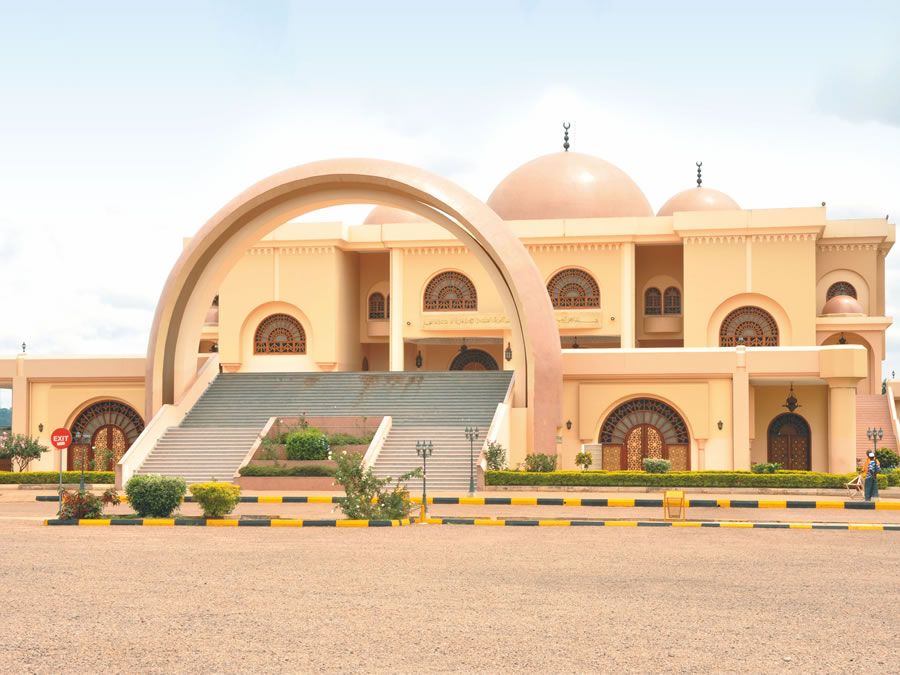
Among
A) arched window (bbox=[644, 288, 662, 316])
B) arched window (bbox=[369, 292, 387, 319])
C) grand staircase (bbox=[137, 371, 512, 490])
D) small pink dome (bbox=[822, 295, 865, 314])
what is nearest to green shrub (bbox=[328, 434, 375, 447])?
grand staircase (bbox=[137, 371, 512, 490])

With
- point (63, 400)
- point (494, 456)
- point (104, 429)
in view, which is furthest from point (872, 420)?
point (63, 400)

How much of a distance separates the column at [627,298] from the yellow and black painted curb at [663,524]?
61.8ft

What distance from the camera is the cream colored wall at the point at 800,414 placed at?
33.2 m

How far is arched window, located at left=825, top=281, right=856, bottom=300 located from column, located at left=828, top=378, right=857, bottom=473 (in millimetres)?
9096

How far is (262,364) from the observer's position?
39375mm

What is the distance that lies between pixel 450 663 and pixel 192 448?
23.2 m

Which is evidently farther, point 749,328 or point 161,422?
point 749,328

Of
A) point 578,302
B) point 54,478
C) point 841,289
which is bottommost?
point 54,478

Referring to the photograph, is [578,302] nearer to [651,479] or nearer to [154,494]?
[651,479]

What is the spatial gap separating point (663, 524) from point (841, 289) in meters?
23.7

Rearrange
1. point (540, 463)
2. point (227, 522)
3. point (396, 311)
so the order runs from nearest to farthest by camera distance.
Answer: point (227, 522), point (540, 463), point (396, 311)

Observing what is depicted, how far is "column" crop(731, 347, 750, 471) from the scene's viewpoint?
3125 centimetres

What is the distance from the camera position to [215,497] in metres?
18.8

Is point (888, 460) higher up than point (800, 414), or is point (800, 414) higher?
point (800, 414)
